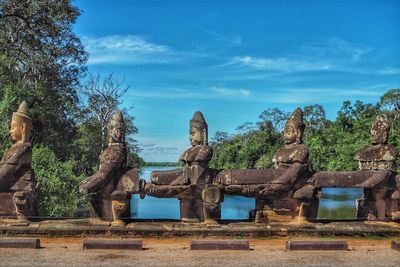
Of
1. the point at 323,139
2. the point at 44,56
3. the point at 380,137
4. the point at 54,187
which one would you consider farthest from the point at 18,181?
the point at 323,139

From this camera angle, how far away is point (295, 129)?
11.6 metres

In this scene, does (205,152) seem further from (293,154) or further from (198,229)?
(293,154)

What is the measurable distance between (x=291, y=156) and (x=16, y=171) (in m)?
6.13

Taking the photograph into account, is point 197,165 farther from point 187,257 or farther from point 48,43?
point 48,43

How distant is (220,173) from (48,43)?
21.7m

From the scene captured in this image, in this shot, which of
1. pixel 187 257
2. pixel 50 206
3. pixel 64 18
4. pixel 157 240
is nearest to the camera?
pixel 187 257

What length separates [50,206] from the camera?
778 inches

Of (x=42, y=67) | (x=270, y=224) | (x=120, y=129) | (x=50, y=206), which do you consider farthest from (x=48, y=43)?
(x=270, y=224)

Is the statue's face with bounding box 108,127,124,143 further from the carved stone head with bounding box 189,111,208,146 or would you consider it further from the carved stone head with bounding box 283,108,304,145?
the carved stone head with bounding box 283,108,304,145

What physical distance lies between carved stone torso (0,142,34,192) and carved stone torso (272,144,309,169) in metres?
5.59

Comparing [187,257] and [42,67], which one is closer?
[187,257]

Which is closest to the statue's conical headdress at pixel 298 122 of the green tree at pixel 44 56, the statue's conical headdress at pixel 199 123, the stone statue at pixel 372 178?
the stone statue at pixel 372 178

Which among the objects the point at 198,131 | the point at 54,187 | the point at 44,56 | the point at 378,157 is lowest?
the point at 54,187

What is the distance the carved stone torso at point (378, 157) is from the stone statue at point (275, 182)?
4.87 feet
